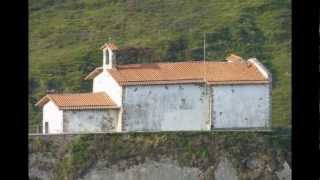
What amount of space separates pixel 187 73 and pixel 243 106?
28.8 inches

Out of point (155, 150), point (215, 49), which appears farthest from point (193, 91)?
point (155, 150)

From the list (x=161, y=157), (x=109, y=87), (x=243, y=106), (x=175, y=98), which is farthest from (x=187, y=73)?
(x=161, y=157)

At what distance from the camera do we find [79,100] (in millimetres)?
6047

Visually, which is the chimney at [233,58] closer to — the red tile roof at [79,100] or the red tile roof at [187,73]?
the red tile roof at [187,73]

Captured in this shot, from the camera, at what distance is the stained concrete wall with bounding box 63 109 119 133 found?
6.12 metres

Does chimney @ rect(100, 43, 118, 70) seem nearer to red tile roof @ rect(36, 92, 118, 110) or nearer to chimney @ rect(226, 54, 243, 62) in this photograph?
red tile roof @ rect(36, 92, 118, 110)

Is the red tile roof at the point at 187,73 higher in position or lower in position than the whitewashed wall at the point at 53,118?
higher

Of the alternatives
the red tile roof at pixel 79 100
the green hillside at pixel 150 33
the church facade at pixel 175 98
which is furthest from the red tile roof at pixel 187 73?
the red tile roof at pixel 79 100

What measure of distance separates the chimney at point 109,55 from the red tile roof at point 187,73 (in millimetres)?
93

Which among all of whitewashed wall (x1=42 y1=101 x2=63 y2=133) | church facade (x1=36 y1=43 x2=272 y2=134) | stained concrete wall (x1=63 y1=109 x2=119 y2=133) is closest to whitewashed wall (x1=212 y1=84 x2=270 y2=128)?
church facade (x1=36 y1=43 x2=272 y2=134)

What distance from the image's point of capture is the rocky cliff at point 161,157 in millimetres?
7398
